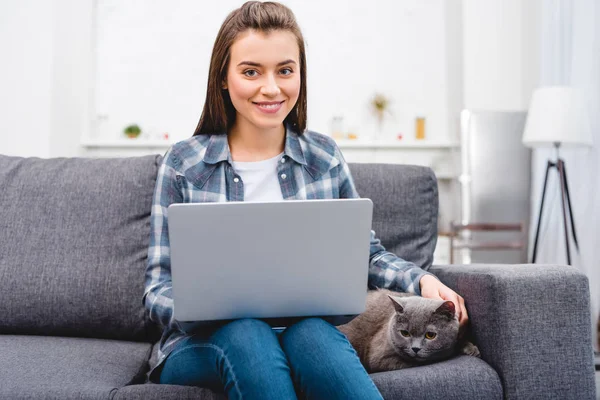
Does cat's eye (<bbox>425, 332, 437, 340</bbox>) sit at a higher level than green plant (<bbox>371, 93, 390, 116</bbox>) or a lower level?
lower

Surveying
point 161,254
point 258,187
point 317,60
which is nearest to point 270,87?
point 258,187

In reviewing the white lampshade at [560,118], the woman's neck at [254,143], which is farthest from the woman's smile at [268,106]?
the white lampshade at [560,118]

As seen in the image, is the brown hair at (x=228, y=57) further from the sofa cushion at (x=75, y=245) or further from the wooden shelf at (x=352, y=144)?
the wooden shelf at (x=352, y=144)

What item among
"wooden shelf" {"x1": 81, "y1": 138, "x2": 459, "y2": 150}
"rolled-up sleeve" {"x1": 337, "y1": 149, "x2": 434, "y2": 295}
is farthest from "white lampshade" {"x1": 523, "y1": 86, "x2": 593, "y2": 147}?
"rolled-up sleeve" {"x1": 337, "y1": 149, "x2": 434, "y2": 295}

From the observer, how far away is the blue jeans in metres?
1.07

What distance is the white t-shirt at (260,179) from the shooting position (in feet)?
4.88

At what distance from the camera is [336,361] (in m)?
1.10

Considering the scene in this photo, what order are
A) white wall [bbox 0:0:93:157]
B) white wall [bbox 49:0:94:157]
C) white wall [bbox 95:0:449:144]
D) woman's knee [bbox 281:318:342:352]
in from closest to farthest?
woman's knee [bbox 281:318:342:352] → white wall [bbox 0:0:93:157] → white wall [bbox 49:0:94:157] → white wall [bbox 95:0:449:144]

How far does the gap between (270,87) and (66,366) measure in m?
0.75

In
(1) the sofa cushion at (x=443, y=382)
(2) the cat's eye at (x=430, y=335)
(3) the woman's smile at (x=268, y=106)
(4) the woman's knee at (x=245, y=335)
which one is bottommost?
(1) the sofa cushion at (x=443, y=382)

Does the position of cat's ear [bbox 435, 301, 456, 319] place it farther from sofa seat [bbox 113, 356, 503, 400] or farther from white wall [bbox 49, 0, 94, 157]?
white wall [bbox 49, 0, 94, 157]

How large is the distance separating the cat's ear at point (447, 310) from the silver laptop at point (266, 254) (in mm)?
279

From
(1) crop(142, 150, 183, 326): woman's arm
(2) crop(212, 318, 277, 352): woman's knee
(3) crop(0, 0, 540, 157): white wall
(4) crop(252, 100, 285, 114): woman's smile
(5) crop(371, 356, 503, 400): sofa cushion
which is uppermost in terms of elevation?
(3) crop(0, 0, 540, 157): white wall

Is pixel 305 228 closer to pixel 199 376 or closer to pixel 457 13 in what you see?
pixel 199 376
